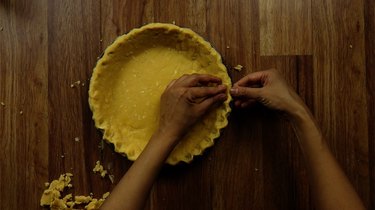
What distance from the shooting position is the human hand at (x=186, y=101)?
0.87 metres

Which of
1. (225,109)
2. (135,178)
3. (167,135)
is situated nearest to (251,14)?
(225,109)

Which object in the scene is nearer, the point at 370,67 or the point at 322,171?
the point at 322,171

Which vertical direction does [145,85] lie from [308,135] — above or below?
above

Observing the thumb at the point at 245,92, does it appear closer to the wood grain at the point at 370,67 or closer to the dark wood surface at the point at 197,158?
the dark wood surface at the point at 197,158

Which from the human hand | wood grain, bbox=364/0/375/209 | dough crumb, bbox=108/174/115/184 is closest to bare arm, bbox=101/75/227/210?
the human hand

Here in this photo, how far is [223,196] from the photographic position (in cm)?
95

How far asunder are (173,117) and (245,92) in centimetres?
17

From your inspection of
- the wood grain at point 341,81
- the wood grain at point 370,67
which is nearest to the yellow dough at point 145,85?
the wood grain at point 341,81

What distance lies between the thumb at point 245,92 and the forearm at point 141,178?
0.60ft

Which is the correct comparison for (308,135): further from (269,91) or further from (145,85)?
(145,85)

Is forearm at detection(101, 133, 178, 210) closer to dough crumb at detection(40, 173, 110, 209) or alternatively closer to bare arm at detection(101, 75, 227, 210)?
bare arm at detection(101, 75, 227, 210)

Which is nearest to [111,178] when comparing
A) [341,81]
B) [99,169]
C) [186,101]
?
[99,169]

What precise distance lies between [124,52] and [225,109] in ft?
0.87

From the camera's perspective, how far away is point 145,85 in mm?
925
